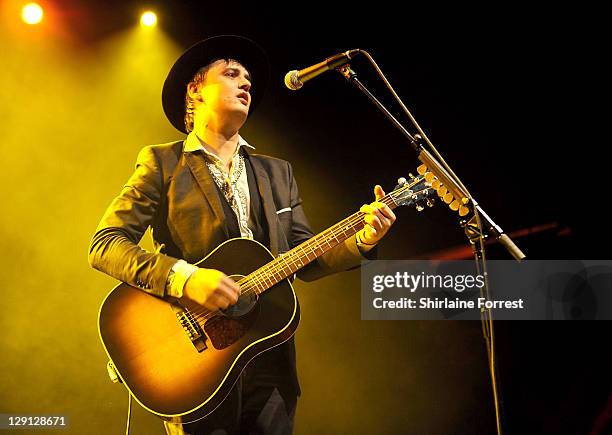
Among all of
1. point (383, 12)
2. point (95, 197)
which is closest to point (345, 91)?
point (383, 12)

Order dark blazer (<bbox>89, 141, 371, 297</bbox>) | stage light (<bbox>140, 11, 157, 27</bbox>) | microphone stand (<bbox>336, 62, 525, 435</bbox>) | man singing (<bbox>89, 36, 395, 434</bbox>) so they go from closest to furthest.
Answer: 1. microphone stand (<bbox>336, 62, 525, 435</bbox>)
2. man singing (<bbox>89, 36, 395, 434</bbox>)
3. dark blazer (<bbox>89, 141, 371, 297</bbox>)
4. stage light (<bbox>140, 11, 157, 27</bbox>)

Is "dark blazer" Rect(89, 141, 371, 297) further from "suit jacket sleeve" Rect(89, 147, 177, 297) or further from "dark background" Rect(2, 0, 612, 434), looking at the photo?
"dark background" Rect(2, 0, 612, 434)

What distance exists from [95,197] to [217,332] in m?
1.90

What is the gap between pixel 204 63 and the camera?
302 centimetres

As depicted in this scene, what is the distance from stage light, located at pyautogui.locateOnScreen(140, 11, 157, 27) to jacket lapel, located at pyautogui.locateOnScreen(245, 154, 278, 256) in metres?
1.89

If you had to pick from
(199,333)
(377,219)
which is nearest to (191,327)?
(199,333)

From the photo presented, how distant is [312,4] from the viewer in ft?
14.4

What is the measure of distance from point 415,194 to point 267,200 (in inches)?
26.3

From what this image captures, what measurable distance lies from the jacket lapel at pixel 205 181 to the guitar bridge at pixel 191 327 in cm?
38

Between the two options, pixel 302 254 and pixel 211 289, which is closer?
pixel 211 289

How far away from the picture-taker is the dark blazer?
95.3 inches

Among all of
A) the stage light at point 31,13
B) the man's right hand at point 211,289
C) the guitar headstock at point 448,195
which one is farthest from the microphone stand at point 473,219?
the stage light at point 31,13

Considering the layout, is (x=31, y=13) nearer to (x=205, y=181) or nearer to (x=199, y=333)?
(x=205, y=181)

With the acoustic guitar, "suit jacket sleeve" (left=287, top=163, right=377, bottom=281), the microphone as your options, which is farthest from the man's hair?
the acoustic guitar
